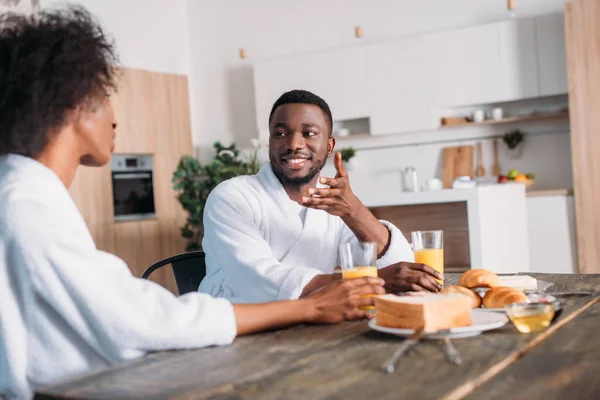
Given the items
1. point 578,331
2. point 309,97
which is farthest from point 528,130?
point 578,331

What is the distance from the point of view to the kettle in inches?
223

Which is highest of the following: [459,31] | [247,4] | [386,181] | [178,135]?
[247,4]

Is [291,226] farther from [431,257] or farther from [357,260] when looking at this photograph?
[357,260]

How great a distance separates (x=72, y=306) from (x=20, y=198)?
0.62ft

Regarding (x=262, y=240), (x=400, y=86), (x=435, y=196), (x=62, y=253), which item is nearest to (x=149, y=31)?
(x=400, y=86)

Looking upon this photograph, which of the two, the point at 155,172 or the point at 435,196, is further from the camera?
the point at 155,172

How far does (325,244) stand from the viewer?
2.20 m

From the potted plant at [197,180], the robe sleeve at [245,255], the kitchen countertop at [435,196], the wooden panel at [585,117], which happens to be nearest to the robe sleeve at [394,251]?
the robe sleeve at [245,255]

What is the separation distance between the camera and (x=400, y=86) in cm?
589

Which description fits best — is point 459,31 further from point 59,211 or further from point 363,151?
point 59,211

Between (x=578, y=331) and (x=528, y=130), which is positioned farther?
(x=528, y=130)

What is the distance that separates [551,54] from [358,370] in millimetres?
4854

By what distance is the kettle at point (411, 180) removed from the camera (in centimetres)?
566

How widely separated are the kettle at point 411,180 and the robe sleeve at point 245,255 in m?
3.68
